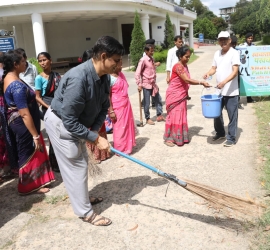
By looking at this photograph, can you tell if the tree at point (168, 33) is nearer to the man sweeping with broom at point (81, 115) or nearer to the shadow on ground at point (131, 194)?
the shadow on ground at point (131, 194)

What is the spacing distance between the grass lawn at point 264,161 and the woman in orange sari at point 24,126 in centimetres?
236

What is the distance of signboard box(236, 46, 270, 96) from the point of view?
7.33 meters

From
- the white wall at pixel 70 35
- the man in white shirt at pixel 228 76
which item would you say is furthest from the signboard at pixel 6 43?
the white wall at pixel 70 35

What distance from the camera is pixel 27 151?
347cm

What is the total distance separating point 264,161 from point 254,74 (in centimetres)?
395

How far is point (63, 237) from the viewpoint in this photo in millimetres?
2729

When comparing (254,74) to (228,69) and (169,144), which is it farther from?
(169,144)

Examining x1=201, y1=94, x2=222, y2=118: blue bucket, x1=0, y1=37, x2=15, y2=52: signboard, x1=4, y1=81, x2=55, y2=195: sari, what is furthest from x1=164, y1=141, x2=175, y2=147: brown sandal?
x1=0, y1=37, x2=15, y2=52: signboard

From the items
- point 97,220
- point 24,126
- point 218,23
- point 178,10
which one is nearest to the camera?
point 97,220

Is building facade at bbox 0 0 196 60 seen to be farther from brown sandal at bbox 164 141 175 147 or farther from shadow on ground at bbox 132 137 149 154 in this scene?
brown sandal at bbox 164 141 175 147

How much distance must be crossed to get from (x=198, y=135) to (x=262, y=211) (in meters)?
2.55

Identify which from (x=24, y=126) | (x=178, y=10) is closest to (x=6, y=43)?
(x=24, y=126)

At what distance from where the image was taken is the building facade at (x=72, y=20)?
14.3 m

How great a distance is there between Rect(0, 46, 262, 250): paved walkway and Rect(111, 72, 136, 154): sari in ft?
0.76
